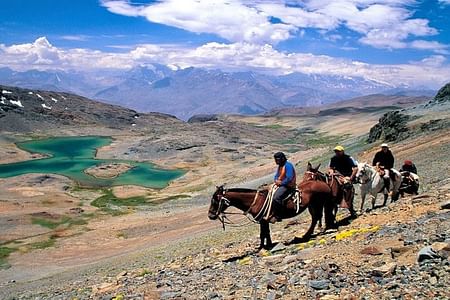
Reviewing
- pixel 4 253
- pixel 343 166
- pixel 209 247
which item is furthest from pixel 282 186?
pixel 4 253

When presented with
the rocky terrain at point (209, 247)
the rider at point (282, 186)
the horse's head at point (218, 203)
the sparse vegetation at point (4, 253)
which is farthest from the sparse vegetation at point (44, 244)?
the rider at point (282, 186)

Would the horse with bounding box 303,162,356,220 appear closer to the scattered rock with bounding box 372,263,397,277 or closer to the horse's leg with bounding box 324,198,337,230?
the horse's leg with bounding box 324,198,337,230

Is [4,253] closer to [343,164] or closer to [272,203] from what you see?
[272,203]

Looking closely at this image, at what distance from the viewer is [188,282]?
14.7 metres

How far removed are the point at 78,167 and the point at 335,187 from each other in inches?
4743

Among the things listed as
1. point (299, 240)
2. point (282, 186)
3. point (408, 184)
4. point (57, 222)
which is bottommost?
point (57, 222)

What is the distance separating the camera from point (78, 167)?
129875 millimetres

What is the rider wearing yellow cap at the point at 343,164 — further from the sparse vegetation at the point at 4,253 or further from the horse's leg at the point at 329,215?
the sparse vegetation at the point at 4,253

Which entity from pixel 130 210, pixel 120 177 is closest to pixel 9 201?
pixel 130 210

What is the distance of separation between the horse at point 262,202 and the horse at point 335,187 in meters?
0.51

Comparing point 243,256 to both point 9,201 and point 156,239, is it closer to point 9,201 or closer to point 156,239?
point 156,239

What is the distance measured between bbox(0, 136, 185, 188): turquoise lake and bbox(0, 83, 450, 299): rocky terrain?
8421 millimetres

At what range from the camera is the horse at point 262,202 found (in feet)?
55.2

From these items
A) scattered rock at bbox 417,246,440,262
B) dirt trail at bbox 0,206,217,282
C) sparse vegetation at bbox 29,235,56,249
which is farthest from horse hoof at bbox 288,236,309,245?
sparse vegetation at bbox 29,235,56,249
